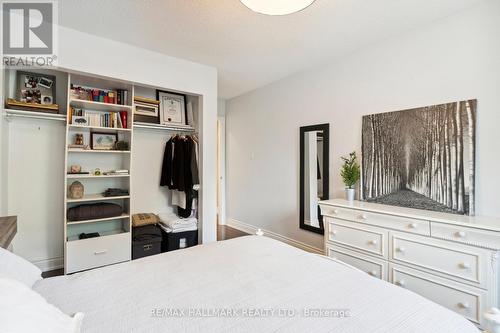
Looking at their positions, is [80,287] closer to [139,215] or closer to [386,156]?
[139,215]

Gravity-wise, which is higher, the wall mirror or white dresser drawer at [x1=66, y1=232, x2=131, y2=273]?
the wall mirror

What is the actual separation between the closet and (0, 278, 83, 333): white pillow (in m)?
2.08

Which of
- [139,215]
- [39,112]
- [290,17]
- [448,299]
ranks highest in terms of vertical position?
[290,17]

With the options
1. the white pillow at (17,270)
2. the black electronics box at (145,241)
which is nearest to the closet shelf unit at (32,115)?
the black electronics box at (145,241)

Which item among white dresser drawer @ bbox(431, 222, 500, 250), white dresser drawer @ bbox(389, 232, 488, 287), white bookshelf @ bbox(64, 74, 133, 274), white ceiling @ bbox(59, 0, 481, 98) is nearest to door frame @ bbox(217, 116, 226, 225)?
white ceiling @ bbox(59, 0, 481, 98)

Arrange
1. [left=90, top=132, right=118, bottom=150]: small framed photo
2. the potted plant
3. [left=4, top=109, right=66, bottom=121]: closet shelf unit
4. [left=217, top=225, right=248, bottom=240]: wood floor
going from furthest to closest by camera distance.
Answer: [left=217, top=225, right=248, bottom=240]: wood floor < [left=90, top=132, right=118, bottom=150]: small framed photo < the potted plant < [left=4, top=109, right=66, bottom=121]: closet shelf unit

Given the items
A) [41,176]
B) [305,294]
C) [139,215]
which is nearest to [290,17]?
[305,294]

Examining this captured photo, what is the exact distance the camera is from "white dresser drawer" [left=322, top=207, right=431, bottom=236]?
1929 mm

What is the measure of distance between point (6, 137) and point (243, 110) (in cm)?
311

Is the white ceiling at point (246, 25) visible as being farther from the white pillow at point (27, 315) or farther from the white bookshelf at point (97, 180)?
the white pillow at point (27, 315)

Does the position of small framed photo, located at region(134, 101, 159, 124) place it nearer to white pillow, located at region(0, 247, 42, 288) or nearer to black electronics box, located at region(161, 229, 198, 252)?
black electronics box, located at region(161, 229, 198, 252)

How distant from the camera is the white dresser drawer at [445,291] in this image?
1675mm

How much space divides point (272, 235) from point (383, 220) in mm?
2010

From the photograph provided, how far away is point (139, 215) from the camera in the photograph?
3.21 m
